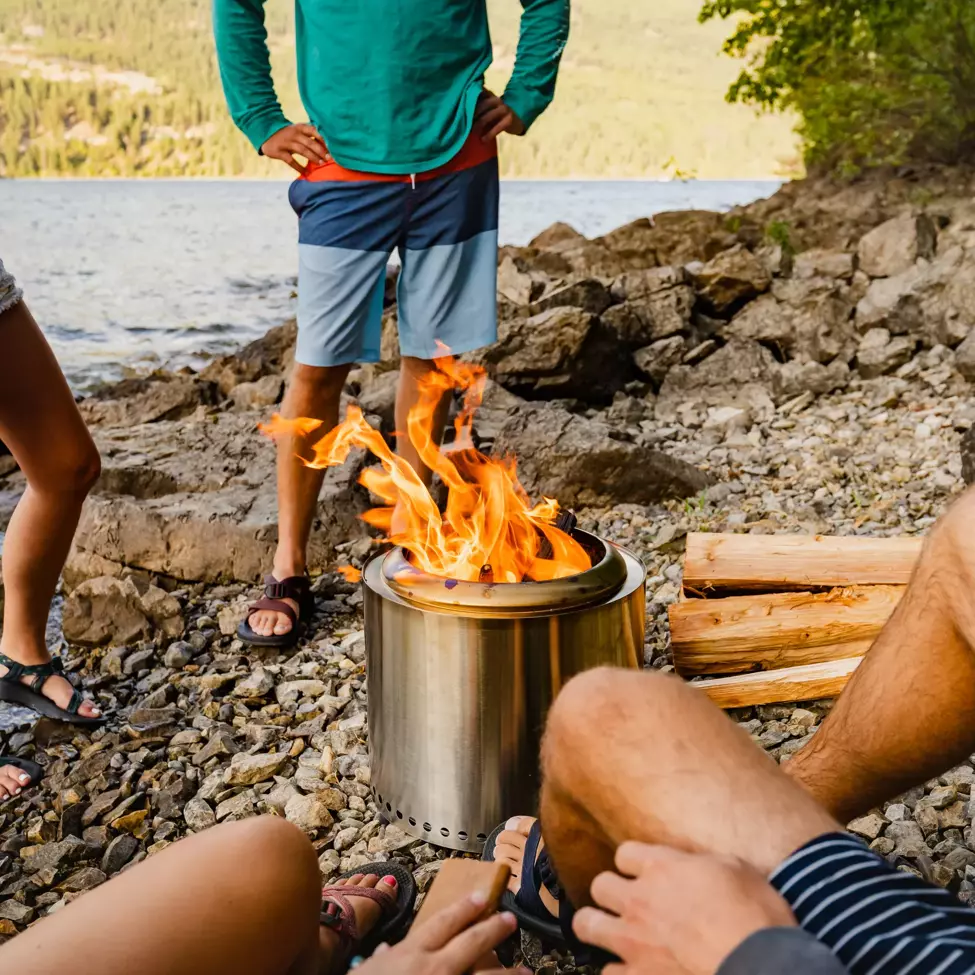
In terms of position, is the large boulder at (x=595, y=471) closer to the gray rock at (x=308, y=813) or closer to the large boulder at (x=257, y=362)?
the gray rock at (x=308, y=813)

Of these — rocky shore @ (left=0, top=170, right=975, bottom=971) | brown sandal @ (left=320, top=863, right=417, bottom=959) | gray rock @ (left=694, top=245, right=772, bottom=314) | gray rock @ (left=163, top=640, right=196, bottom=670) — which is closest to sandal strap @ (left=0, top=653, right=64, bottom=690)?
rocky shore @ (left=0, top=170, right=975, bottom=971)

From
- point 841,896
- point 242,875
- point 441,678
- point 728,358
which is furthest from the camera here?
point 728,358

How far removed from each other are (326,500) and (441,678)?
213cm

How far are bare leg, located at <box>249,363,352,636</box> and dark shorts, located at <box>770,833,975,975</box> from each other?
2489 mm

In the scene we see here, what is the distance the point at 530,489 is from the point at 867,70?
9708 mm

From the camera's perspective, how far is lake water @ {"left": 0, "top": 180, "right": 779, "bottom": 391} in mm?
16609

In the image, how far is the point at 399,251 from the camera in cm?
346

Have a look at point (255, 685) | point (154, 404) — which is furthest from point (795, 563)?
point (154, 404)

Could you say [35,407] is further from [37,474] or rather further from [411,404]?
[411,404]

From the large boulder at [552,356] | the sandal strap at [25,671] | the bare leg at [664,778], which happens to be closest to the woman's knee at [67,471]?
the sandal strap at [25,671]

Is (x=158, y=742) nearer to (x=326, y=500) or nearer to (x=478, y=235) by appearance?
(x=326, y=500)

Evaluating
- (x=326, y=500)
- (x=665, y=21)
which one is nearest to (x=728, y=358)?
(x=326, y=500)

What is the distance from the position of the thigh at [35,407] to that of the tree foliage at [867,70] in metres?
10.1

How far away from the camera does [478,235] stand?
3.42m
